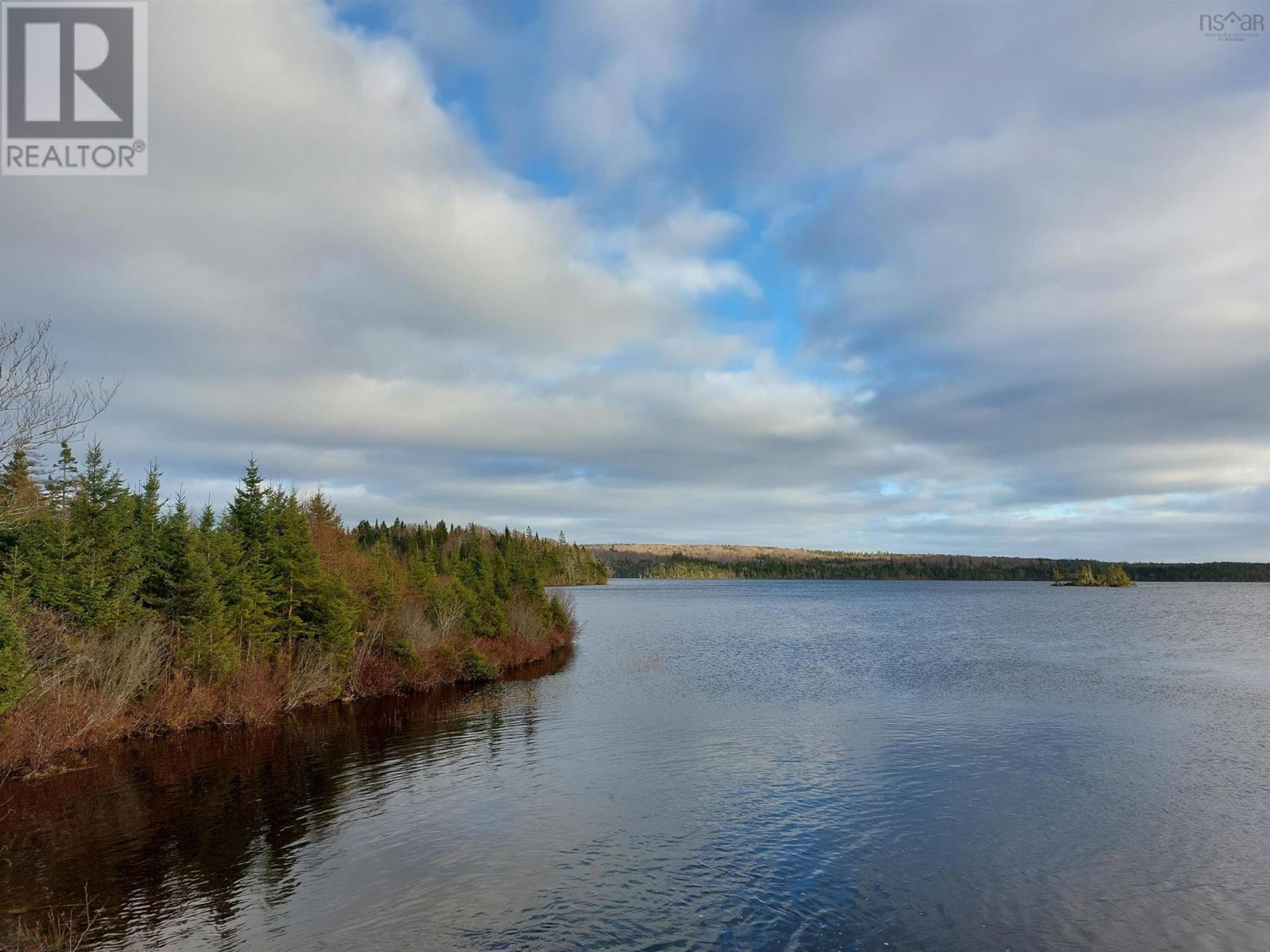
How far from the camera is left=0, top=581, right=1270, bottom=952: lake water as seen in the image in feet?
49.2

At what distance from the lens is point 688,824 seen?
20.8 m

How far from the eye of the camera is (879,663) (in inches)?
2130

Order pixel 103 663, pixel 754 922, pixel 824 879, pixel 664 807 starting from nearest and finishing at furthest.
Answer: pixel 754 922
pixel 824 879
pixel 664 807
pixel 103 663

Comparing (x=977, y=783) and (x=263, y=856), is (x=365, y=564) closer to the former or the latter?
(x=263, y=856)

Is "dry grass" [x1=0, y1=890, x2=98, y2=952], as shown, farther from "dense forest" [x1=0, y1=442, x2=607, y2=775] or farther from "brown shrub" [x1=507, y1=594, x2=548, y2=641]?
"brown shrub" [x1=507, y1=594, x2=548, y2=641]

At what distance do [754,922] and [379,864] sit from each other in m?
9.41

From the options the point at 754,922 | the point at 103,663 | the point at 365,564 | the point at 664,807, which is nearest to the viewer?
the point at 754,922

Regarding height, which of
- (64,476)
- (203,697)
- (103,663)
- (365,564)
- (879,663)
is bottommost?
(879,663)

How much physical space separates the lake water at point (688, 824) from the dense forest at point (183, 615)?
2046 millimetres

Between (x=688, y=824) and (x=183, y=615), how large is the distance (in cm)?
2636

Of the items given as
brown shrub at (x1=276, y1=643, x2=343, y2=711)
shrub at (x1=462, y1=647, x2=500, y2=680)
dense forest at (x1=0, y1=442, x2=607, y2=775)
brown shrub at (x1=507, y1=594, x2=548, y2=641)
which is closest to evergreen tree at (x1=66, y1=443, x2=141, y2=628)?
dense forest at (x1=0, y1=442, x2=607, y2=775)

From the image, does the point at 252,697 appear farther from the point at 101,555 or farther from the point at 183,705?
the point at 101,555

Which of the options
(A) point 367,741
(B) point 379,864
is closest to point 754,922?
(B) point 379,864

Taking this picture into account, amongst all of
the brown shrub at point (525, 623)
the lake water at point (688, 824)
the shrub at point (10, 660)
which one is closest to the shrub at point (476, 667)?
the lake water at point (688, 824)
